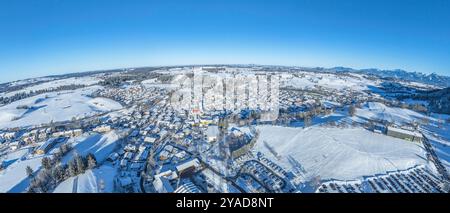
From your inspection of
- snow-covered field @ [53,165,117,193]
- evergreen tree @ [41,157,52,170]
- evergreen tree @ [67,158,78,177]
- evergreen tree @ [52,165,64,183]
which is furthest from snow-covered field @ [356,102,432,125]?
evergreen tree @ [41,157,52,170]

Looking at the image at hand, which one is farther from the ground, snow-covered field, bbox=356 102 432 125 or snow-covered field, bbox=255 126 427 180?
snow-covered field, bbox=356 102 432 125

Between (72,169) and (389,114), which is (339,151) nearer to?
(389,114)

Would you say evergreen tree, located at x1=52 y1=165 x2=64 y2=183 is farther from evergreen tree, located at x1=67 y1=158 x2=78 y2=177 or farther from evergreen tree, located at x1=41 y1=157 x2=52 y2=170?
evergreen tree, located at x1=41 y1=157 x2=52 y2=170

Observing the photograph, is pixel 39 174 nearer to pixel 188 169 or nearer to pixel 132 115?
pixel 188 169

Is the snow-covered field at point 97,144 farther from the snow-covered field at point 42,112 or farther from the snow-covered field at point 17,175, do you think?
the snow-covered field at point 42,112

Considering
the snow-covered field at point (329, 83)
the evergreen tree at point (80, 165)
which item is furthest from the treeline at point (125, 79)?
the evergreen tree at point (80, 165)
